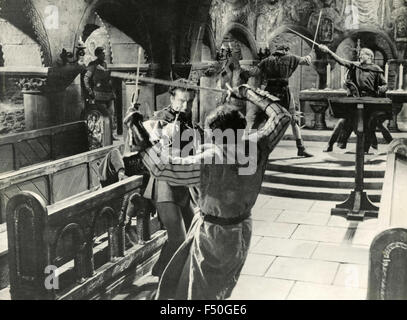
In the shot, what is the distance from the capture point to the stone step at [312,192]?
919 cm

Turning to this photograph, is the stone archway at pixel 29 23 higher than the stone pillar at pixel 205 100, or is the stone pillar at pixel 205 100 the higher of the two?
the stone archway at pixel 29 23

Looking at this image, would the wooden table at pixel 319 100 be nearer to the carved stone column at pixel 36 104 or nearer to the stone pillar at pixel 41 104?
the stone pillar at pixel 41 104

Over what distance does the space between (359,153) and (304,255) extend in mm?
2293

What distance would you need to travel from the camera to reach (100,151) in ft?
27.9

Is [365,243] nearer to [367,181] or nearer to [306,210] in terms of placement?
[306,210]

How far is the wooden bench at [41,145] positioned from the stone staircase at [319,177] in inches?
126

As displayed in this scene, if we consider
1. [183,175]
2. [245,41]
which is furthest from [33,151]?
[245,41]

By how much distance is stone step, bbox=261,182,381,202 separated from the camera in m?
9.19

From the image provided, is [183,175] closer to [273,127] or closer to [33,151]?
[273,127]

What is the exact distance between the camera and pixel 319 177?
977 cm

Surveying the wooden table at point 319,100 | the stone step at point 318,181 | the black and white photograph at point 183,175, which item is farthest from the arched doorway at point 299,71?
the stone step at point 318,181

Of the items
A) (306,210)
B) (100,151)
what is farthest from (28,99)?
(306,210)

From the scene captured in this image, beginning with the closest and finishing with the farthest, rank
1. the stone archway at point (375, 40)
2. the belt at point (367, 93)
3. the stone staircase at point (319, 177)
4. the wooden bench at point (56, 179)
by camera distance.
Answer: the wooden bench at point (56, 179)
the stone staircase at point (319, 177)
the belt at point (367, 93)
the stone archway at point (375, 40)

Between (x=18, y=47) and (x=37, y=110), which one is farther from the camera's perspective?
(x=37, y=110)
